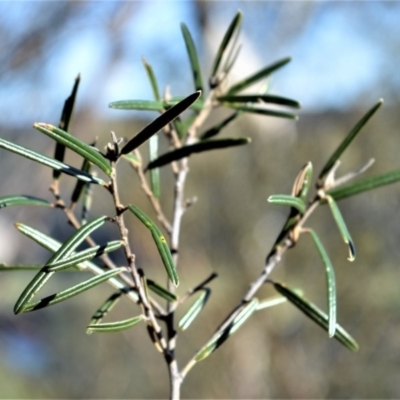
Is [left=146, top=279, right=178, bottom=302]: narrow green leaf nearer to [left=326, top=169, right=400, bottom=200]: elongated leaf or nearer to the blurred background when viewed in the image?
[left=326, top=169, right=400, bottom=200]: elongated leaf

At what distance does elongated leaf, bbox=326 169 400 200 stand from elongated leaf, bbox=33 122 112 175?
180 millimetres

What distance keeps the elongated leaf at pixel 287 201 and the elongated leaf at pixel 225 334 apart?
69mm

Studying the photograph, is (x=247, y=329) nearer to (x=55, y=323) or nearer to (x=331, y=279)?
(x=55, y=323)

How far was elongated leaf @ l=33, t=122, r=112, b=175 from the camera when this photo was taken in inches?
9.1

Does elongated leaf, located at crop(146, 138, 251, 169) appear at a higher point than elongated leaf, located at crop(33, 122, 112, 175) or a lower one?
higher

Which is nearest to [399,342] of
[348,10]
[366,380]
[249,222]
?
[366,380]

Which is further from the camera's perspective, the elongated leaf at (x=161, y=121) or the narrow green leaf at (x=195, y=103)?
the narrow green leaf at (x=195, y=103)

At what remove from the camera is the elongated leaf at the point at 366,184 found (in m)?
0.36

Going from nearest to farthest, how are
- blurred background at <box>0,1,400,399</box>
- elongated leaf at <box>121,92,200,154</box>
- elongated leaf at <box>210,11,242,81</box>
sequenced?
1. elongated leaf at <box>121,92,200,154</box>
2. elongated leaf at <box>210,11,242,81</box>
3. blurred background at <box>0,1,400,399</box>

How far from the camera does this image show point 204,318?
6.39 ft

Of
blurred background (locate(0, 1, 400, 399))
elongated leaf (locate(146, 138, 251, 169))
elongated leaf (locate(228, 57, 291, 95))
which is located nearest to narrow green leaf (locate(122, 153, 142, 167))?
elongated leaf (locate(146, 138, 251, 169))

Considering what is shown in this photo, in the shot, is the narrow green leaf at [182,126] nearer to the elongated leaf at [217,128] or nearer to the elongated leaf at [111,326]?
the elongated leaf at [217,128]

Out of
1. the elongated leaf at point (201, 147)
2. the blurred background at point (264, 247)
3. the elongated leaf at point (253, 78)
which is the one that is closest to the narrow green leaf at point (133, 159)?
the elongated leaf at point (201, 147)

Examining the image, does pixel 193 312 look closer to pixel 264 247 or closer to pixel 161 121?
pixel 161 121
